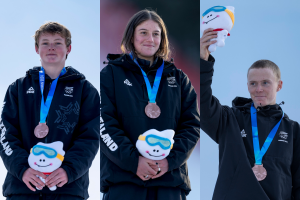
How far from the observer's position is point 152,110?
6.64 feet

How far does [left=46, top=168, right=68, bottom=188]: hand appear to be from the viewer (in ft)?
6.71

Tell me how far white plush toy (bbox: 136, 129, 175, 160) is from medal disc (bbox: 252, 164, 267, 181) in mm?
918

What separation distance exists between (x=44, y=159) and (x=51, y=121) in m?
0.35

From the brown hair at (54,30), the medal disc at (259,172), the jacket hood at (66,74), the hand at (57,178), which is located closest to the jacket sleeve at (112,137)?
the hand at (57,178)

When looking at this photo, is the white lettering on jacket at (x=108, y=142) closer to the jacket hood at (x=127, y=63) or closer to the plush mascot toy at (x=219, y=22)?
the jacket hood at (x=127, y=63)

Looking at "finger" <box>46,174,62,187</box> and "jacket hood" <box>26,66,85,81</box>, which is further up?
"jacket hood" <box>26,66,85,81</box>

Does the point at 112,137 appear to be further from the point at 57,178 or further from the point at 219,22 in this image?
the point at 219,22

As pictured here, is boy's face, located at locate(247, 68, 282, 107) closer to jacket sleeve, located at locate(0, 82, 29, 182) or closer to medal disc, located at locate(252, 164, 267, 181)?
medal disc, located at locate(252, 164, 267, 181)

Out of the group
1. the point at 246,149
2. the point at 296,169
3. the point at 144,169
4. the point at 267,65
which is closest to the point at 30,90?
the point at 144,169

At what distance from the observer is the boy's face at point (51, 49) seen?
7.98ft

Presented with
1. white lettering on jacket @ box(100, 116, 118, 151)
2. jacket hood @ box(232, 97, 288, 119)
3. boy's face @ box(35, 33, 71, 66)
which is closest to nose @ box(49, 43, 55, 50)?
boy's face @ box(35, 33, 71, 66)

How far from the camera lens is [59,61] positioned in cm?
248

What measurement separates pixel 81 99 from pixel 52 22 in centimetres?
68

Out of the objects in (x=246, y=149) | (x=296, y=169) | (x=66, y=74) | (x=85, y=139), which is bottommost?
(x=296, y=169)
